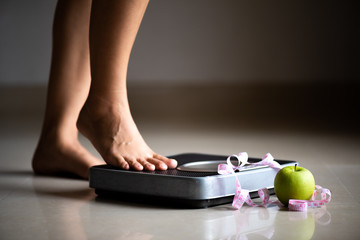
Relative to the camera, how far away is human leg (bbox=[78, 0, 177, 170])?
1.59 m

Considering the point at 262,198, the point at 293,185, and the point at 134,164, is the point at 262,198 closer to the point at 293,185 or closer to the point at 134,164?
the point at 293,185

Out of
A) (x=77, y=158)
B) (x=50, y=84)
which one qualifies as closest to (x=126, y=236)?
(x=77, y=158)

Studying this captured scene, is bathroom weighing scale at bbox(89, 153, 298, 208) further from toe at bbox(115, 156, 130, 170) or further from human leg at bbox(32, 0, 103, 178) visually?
human leg at bbox(32, 0, 103, 178)

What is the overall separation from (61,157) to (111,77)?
37 cm

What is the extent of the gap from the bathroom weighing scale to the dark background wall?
4.69m

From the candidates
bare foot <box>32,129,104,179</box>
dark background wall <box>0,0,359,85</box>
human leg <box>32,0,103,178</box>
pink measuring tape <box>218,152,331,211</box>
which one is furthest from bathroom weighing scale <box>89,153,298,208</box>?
dark background wall <box>0,0,359,85</box>

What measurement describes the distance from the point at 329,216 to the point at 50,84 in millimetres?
1065

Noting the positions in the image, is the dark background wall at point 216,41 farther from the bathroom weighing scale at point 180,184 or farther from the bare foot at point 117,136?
the bathroom weighing scale at point 180,184

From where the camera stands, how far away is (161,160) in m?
1.52

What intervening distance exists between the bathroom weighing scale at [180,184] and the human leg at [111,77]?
0.37ft

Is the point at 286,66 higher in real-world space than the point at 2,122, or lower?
higher

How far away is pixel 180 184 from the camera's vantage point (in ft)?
4.39

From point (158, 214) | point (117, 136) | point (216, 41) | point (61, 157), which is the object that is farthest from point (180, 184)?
point (216, 41)

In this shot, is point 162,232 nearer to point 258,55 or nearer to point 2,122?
point 2,122
